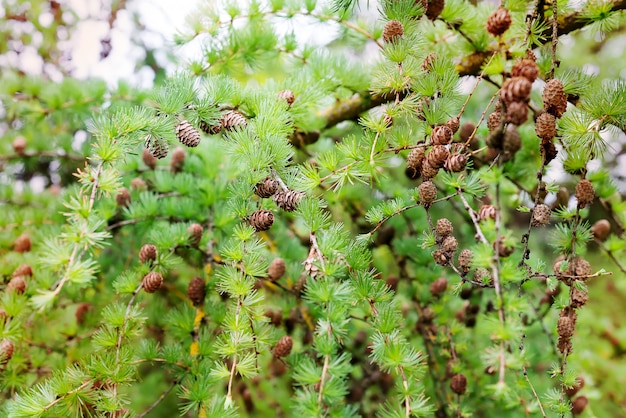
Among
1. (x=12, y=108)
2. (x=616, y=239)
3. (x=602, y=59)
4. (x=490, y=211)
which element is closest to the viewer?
(x=490, y=211)

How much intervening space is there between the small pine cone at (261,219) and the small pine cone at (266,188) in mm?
22

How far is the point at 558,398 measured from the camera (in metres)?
0.56

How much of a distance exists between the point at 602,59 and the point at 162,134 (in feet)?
5.96

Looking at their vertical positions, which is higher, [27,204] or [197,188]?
[197,188]

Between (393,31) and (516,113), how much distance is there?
0.80ft

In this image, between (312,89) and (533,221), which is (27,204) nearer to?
(312,89)

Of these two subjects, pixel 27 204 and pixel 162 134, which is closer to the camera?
pixel 162 134

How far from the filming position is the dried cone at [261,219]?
23.3 inches

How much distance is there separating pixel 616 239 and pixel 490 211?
53cm

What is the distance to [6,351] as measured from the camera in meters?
0.71

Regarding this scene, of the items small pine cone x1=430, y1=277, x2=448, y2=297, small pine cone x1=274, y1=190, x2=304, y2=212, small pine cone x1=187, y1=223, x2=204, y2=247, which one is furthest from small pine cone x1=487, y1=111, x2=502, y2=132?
small pine cone x1=187, y1=223, x2=204, y2=247

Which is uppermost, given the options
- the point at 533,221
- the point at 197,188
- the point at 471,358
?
the point at 533,221

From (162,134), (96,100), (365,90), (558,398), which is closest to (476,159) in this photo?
(365,90)

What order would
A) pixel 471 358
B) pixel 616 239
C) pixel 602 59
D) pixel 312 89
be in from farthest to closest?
pixel 602 59
pixel 471 358
pixel 616 239
pixel 312 89
